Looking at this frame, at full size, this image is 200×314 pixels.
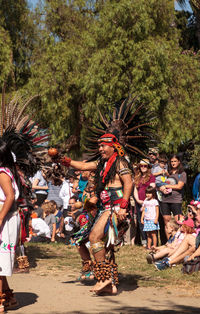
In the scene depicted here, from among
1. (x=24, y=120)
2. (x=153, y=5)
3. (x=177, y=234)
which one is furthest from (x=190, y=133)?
(x=24, y=120)

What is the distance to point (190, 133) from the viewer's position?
18422mm

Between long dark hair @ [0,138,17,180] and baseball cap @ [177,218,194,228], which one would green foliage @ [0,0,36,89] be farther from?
long dark hair @ [0,138,17,180]

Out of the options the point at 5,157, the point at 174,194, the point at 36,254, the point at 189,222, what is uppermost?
the point at 5,157

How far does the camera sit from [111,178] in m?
7.04

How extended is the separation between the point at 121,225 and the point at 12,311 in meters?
1.99

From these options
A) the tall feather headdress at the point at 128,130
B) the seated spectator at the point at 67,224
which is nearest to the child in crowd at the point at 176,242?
the tall feather headdress at the point at 128,130

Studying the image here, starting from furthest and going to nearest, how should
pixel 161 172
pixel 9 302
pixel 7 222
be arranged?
pixel 161 172
pixel 9 302
pixel 7 222

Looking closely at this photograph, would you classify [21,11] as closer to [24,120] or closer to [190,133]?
[190,133]

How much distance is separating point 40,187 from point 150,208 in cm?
335

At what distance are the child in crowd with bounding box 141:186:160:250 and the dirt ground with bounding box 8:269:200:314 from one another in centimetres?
332

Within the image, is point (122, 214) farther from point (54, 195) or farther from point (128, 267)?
point (54, 195)

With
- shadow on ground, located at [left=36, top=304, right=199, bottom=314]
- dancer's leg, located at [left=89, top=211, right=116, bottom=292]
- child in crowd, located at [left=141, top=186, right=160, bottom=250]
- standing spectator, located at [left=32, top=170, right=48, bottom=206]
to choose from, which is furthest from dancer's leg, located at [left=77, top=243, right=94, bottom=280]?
standing spectator, located at [left=32, top=170, right=48, bottom=206]

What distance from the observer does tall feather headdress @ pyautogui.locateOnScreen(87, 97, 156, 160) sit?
24.9 feet

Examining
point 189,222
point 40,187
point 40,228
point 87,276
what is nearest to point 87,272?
point 87,276
